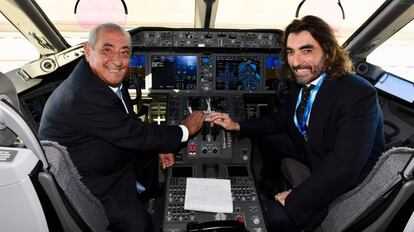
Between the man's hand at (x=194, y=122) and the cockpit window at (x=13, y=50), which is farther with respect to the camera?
the cockpit window at (x=13, y=50)

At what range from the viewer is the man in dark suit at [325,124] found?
1562 mm

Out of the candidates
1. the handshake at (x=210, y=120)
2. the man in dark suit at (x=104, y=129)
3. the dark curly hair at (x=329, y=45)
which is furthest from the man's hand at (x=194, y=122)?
the dark curly hair at (x=329, y=45)

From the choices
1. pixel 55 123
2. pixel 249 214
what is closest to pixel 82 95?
pixel 55 123

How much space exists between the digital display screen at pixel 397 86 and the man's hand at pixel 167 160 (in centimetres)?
159

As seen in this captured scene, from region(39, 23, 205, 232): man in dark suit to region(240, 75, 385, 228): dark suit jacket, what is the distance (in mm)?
746

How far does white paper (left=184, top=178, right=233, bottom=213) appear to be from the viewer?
167 cm

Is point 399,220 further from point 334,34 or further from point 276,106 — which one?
point 276,106

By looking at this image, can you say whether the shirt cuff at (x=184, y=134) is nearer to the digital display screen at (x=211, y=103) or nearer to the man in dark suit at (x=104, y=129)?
the man in dark suit at (x=104, y=129)

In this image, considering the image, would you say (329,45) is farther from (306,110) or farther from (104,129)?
(104,129)

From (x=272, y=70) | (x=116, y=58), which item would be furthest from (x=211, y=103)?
(x=116, y=58)

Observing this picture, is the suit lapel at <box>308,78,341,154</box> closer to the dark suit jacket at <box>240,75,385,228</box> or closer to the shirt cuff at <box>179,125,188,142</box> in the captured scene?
the dark suit jacket at <box>240,75,385,228</box>

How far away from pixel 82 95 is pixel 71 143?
0.83 feet

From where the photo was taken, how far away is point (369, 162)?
174 cm

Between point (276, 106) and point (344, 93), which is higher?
point (344, 93)
